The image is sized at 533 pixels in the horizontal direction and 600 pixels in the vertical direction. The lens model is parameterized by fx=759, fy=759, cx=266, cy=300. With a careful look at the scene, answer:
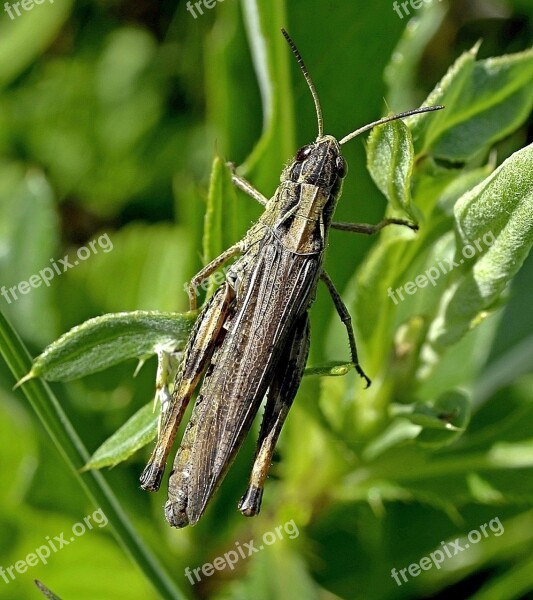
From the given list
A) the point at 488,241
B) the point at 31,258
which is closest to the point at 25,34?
the point at 31,258

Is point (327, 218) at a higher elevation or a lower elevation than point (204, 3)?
lower

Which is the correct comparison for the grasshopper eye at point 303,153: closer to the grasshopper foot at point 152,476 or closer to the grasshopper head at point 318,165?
the grasshopper head at point 318,165

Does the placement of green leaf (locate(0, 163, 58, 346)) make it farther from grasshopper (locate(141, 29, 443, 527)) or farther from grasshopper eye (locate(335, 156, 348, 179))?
grasshopper eye (locate(335, 156, 348, 179))

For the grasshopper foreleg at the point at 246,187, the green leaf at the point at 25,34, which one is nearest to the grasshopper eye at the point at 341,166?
the grasshopper foreleg at the point at 246,187

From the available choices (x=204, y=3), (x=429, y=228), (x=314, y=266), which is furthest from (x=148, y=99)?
(x=429, y=228)

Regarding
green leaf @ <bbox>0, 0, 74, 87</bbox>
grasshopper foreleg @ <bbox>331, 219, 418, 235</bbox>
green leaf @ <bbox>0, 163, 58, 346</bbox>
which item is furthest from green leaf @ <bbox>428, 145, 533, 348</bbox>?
green leaf @ <bbox>0, 0, 74, 87</bbox>

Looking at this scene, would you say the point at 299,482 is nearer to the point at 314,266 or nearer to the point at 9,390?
the point at 314,266
